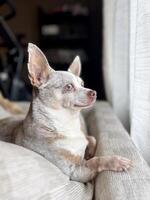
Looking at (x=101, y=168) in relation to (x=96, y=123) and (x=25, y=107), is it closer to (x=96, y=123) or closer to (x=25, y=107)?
(x=96, y=123)

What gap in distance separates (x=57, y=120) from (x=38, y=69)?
0.69 ft

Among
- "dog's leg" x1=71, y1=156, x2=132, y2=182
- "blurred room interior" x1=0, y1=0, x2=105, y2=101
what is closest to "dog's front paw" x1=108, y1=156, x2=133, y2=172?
"dog's leg" x1=71, y1=156, x2=132, y2=182

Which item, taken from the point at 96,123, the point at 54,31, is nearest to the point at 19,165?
the point at 96,123

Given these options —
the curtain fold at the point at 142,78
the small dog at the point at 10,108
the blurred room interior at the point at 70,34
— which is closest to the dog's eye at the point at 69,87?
the curtain fold at the point at 142,78

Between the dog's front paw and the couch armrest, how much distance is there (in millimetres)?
20

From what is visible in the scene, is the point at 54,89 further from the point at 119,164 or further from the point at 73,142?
the point at 119,164

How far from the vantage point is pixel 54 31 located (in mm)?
5602

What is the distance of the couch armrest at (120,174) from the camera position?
1.04 metres

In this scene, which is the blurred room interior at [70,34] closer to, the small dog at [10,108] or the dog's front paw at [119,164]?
the small dog at [10,108]

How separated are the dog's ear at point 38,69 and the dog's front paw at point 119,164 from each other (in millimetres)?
409

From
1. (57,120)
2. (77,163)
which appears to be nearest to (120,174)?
(77,163)

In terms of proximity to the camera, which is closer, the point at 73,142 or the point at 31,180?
the point at 31,180

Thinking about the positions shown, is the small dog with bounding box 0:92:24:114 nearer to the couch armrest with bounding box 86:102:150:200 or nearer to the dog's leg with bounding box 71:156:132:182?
the couch armrest with bounding box 86:102:150:200

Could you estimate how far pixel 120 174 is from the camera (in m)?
Answer: 1.20
